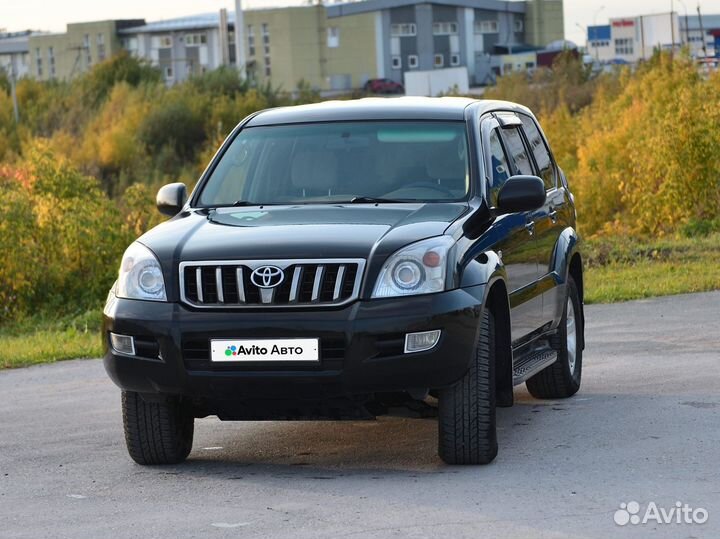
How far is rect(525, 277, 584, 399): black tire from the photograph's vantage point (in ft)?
Result: 29.6

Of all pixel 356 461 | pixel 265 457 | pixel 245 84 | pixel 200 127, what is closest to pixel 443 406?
pixel 356 461

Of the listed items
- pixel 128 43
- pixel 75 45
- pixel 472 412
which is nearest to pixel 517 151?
pixel 472 412

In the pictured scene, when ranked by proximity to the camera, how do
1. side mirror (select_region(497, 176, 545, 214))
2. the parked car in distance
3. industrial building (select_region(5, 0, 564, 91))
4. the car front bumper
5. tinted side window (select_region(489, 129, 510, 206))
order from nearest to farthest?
the car front bumper
side mirror (select_region(497, 176, 545, 214))
tinted side window (select_region(489, 129, 510, 206))
the parked car in distance
industrial building (select_region(5, 0, 564, 91))

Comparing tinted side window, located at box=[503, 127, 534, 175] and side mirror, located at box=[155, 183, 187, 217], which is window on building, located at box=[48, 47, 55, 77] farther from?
side mirror, located at box=[155, 183, 187, 217]

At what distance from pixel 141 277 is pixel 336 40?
107288 mm

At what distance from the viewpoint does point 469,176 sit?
777 cm

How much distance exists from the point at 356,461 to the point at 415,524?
1569 mm

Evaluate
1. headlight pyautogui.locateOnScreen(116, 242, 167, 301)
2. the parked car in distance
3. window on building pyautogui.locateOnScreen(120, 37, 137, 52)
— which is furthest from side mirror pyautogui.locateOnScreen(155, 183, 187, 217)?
window on building pyautogui.locateOnScreen(120, 37, 137, 52)

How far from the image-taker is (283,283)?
21.9ft

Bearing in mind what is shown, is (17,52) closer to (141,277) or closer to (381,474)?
(141,277)

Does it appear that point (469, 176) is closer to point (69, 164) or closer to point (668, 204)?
point (668, 204)

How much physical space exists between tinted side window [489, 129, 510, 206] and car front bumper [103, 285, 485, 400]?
3.80 ft

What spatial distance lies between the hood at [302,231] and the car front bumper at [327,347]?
0.91ft

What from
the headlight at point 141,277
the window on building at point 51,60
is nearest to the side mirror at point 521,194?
the headlight at point 141,277
